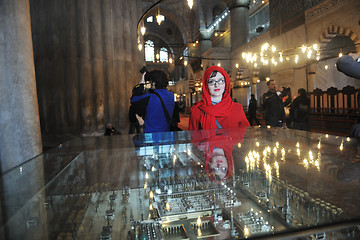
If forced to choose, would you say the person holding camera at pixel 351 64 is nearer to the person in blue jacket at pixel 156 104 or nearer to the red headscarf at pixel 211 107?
the red headscarf at pixel 211 107

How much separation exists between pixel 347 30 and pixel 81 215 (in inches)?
485

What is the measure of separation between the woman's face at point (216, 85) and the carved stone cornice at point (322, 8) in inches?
403

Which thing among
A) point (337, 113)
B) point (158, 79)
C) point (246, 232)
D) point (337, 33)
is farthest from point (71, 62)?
point (337, 33)

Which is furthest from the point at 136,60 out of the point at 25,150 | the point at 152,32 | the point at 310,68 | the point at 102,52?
the point at 152,32

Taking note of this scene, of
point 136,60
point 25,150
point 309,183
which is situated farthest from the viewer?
point 136,60

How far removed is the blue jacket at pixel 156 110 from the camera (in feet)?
9.96

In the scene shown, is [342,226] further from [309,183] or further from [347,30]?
[347,30]

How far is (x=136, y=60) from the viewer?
688 centimetres

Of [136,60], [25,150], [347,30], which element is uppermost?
[347,30]

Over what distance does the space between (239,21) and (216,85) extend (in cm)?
1820

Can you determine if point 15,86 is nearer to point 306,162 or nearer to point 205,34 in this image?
point 306,162

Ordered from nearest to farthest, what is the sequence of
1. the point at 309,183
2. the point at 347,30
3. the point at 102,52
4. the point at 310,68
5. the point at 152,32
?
1. the point at 309,183
2. the point at 102,52
3. the point at 347,30
4. the point at 310,68
5. the point at 152,32

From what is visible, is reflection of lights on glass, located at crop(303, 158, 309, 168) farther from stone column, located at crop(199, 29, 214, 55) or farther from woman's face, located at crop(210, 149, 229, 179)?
stone column, located at crop(199, 29, 214, 55)

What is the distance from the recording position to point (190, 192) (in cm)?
116
